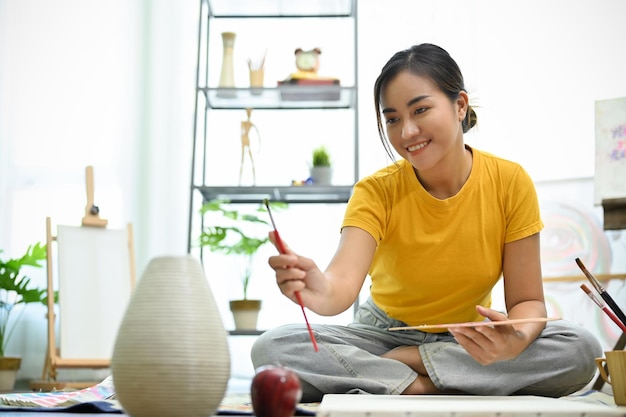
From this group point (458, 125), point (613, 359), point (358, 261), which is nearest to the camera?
point (613, 359)

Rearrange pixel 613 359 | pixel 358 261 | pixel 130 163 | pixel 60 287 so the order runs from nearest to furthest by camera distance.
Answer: pixel 613 359
pixel 358 261
pixel 60 287
pixel 130 163

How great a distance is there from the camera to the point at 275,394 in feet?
2.60

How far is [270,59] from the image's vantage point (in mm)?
3986

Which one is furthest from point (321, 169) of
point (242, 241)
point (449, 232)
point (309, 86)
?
point (449, 232)

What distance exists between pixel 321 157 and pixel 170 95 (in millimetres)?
914

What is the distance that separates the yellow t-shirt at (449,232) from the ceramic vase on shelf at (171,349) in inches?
35.6

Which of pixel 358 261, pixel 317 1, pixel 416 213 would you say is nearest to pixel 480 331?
pixel 358 261

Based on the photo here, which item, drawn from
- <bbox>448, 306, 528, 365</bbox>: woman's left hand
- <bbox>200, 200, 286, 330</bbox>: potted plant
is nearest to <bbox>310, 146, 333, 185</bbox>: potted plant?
<bbox>200, 200, 286, 330</bbox>: potted plant

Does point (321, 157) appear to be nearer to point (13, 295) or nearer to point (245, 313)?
point (245, 313)

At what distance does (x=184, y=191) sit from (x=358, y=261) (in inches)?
96.1

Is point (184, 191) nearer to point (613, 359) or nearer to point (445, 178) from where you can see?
point (445, 178)

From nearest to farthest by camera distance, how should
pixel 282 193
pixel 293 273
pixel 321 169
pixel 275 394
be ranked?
1. pixel 275 394
2. pixel 293 273
3. pixel 321 169
4. pixel 282 193

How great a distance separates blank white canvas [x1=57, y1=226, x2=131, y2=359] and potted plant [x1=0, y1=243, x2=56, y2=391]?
0.11m

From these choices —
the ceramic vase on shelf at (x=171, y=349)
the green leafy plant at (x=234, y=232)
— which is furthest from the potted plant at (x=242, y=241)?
the ceramic vase on shelf at (x=171, y=349)
